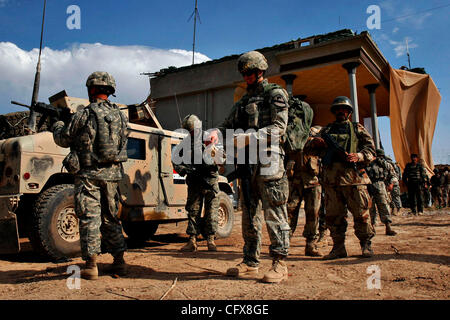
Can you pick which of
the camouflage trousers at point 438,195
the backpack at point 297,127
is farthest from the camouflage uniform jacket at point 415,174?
the backpack at point 297,127

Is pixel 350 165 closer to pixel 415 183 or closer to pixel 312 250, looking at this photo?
pixel 312 250

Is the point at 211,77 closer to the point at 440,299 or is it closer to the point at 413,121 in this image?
the point at 413,121

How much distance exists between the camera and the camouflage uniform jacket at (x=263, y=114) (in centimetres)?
310

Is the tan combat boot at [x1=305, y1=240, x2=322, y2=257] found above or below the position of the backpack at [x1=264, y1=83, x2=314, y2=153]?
below

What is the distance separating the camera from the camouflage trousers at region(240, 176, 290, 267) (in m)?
3.09

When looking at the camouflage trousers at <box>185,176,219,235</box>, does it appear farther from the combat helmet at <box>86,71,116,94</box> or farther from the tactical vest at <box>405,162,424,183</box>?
the tactical vest at <box>405,162,424,183</box>

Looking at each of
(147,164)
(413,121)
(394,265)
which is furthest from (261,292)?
(413,121)

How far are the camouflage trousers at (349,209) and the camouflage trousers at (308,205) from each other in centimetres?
35

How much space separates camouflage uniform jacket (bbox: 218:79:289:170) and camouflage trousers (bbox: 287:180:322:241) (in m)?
1.75

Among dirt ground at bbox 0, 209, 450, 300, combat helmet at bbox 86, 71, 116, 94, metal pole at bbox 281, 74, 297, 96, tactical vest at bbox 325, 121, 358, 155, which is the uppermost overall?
metal pole at bbox 281, 74, 297, 96

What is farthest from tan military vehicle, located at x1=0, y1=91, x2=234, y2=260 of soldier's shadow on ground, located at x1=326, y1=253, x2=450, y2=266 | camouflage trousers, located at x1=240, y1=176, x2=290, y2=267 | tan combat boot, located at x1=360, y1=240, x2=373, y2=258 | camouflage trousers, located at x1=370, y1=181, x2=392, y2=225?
camouflage trousers, located at x1=370, y1=181, x2=392, y2=225

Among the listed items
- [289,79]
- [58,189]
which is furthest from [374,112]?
[58,189]

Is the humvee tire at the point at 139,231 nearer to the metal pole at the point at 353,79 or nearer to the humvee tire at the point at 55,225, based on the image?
the humvee tire at the point at 55,225
